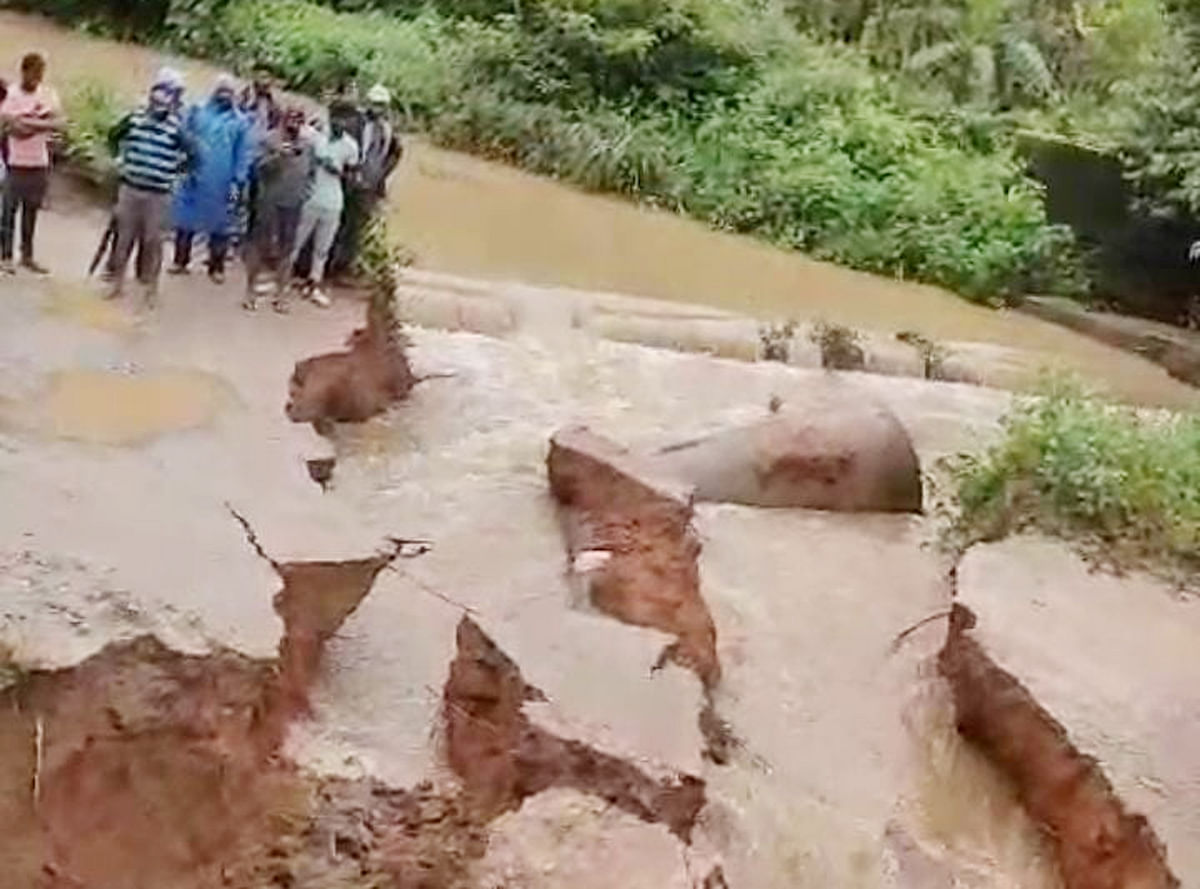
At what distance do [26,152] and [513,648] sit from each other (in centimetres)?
386

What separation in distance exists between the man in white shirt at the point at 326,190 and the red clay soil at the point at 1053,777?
3.73 meters

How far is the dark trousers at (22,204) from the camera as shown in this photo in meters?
9.75

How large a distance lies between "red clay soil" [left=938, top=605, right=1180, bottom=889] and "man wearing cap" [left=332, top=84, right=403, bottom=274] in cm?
379

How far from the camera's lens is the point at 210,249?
410 inches

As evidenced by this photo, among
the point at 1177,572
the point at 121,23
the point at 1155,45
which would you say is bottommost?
Result: the point at 121,23

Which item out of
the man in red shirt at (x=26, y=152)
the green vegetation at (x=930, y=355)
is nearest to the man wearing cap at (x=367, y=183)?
the man in red shirt at (x=26, y=152)

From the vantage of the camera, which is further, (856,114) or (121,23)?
(121,23)

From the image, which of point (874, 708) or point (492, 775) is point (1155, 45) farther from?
point (492, 775)

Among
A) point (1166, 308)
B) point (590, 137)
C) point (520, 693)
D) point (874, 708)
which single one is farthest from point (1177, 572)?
point (590, 137)

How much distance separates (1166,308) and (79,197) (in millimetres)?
10224

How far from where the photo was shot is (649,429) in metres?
11.8

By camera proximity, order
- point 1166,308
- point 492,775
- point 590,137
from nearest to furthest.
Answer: point 492,775 < point 1166,308 < point 590,137

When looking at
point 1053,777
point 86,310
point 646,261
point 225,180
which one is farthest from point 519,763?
point 646,261

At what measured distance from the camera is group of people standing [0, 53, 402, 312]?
952 centimetres
